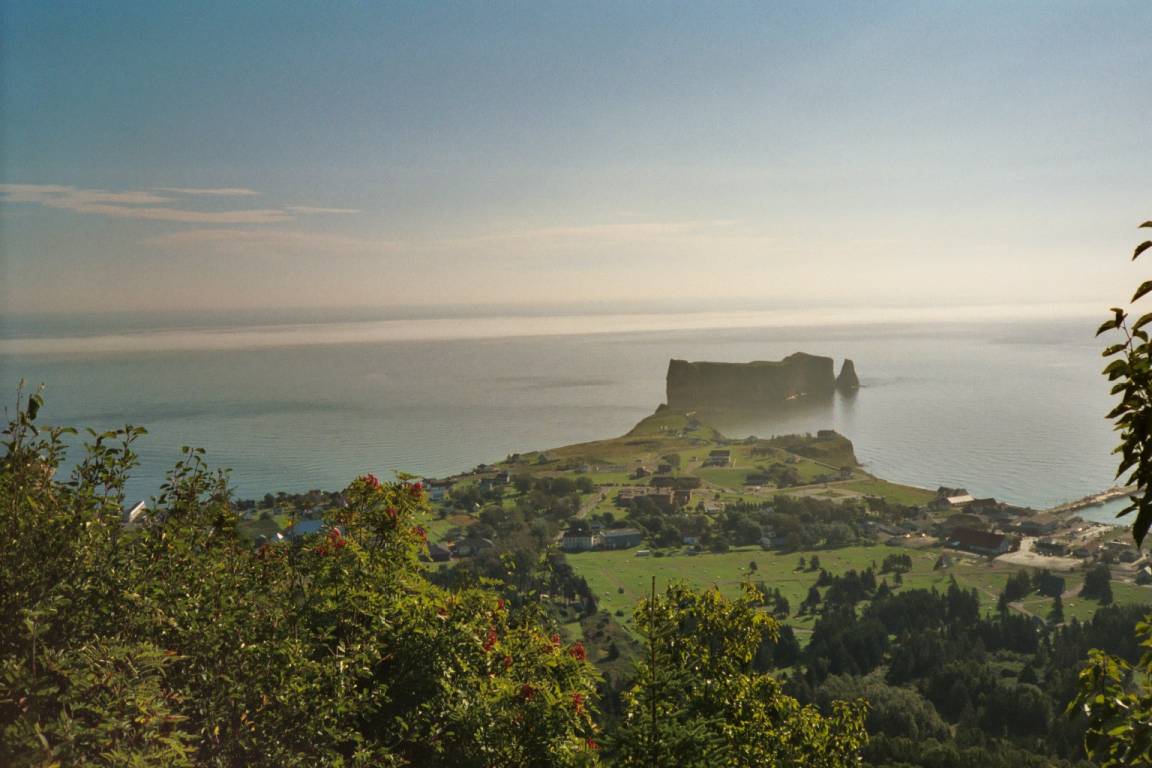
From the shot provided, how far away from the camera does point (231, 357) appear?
132750 mm

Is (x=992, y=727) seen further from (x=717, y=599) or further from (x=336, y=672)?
(x=336, y=672)

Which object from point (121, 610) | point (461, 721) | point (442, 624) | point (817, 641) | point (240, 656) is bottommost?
point (817, 641)

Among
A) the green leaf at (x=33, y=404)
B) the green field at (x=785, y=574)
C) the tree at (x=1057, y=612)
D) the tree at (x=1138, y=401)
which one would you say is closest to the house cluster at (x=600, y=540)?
the green field at (x=785, y=574)

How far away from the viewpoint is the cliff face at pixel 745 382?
4614 inches

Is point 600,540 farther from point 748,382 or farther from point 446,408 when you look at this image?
point 748,382

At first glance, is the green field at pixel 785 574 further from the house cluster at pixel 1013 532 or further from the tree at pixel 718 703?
the tree at pixel 718 703

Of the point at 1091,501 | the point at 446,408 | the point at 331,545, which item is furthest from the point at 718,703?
the point at 446,408

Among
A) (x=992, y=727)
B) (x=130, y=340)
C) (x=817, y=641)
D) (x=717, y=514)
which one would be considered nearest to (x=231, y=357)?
(x=130, y=340)

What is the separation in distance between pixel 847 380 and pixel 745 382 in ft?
73.6

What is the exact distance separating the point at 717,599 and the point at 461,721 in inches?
134

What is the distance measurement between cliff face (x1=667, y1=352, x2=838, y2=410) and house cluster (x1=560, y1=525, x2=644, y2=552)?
208ft

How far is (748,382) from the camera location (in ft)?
401

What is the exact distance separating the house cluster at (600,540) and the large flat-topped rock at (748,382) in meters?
63.8

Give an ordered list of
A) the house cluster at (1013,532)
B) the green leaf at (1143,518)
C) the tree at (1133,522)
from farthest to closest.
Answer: the house cluster at (1013,532) → the tree at (1133,522) → the green leaf at (1143,518)
